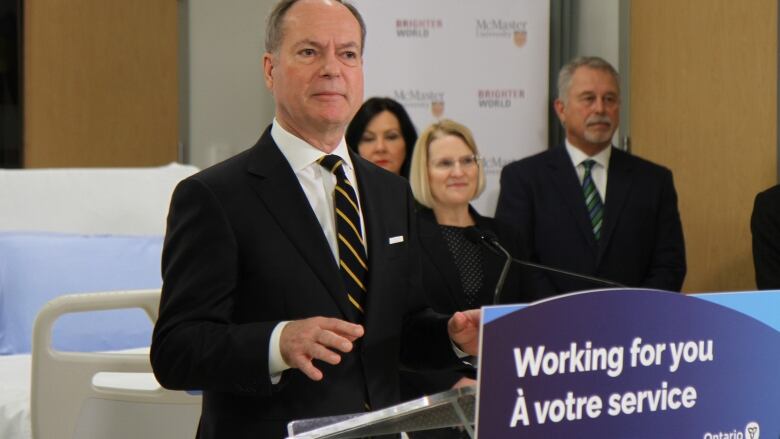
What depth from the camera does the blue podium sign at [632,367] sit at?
110 cm

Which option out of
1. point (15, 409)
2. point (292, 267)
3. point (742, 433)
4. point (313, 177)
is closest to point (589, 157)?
point (15, 409)

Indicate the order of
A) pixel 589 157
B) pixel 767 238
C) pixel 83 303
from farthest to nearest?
pixel 589 157 < pixel 767 238 < pixel 83 303

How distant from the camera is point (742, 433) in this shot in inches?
50.1

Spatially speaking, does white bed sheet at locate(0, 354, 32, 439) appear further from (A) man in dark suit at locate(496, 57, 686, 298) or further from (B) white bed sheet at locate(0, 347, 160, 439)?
(A) man in dark suit at locate(496, 57, 686, 298)

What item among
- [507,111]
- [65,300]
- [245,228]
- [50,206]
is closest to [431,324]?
[245,228]

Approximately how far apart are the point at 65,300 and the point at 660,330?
185 centimetres

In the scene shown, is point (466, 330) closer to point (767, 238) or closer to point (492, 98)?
point (767, 238)

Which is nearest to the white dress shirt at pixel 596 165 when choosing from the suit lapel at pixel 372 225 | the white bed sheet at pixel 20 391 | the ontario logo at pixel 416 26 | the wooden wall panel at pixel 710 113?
the wooden wall panel at pixel 710 113

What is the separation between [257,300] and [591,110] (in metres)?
2.85

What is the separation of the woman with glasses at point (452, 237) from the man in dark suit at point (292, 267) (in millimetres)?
1371

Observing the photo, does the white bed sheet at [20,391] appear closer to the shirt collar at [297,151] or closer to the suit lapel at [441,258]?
the suit lapel at [441,258]

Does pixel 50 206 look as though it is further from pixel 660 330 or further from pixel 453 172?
pixel 660 330

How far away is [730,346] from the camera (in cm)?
125

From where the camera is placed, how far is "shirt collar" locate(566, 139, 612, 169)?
420cm
